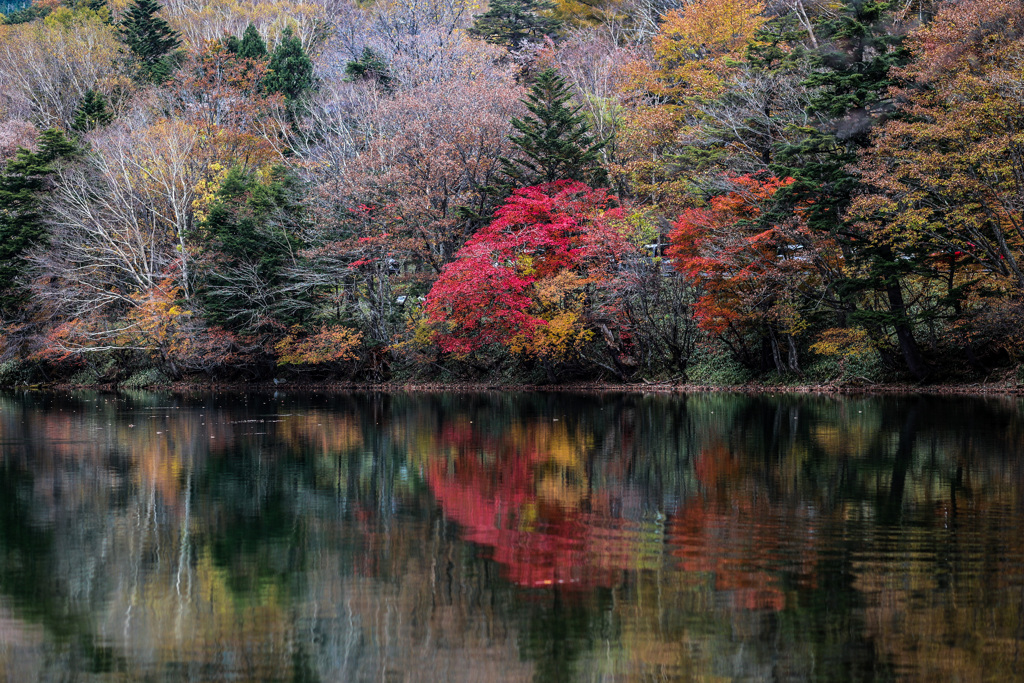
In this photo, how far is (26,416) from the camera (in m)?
27.8

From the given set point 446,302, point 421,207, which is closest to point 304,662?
point 446,302

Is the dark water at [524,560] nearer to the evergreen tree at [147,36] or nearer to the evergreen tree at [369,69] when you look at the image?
the evergreen tree at [369,69]

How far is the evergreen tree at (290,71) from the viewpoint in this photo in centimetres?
5600

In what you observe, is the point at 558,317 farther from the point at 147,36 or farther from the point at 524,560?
the point at 147,36

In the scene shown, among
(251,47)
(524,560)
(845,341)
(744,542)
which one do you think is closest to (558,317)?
(845,341)

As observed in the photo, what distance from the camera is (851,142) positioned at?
2786 centimetres

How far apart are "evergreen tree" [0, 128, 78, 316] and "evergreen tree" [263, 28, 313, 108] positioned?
46.5 feet

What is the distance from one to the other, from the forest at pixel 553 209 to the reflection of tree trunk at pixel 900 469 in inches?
291

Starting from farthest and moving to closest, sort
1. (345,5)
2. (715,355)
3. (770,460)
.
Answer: (345,5), (715,355), (770,460)

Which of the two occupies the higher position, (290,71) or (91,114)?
(290,71)

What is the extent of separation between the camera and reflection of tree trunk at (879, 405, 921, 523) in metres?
10.2

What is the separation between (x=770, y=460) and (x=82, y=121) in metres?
47.3

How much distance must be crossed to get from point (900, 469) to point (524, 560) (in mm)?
7298

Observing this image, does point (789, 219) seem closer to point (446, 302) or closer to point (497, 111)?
point (446, 302)
